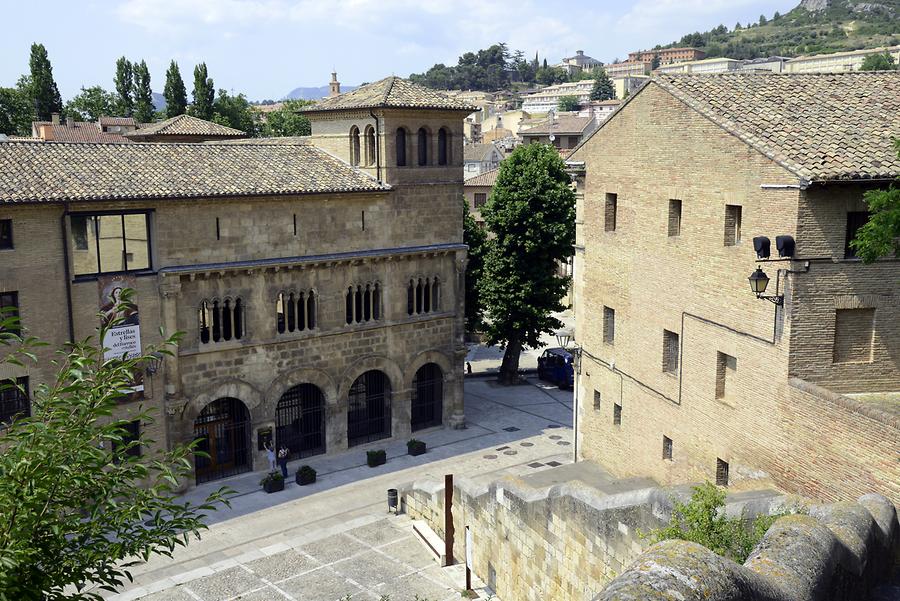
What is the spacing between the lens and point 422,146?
3925 centimetres

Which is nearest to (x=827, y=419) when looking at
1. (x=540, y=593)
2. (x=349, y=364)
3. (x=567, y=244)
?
(x=540, y=593)

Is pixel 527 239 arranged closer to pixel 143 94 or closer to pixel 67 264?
pixel 67 264

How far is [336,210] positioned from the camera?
120ft

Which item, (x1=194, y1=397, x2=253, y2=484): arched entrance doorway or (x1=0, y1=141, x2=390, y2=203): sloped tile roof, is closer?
(x1=0, y1=141, x2=390, y2=203): sloped tile roof

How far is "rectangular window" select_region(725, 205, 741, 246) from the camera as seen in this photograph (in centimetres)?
2272

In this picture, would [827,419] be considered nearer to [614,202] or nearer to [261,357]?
[614,202]

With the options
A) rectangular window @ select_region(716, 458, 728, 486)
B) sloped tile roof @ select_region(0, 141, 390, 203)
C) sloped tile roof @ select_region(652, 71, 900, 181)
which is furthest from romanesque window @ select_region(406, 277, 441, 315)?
rectangular window @ select_region(716, 458, 728, 486)

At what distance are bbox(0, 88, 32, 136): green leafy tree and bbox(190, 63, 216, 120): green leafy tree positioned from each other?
15.0 meters

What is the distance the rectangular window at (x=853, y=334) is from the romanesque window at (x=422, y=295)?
21.0m

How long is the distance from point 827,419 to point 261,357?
2220cm

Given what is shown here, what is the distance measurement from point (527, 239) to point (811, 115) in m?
22.1

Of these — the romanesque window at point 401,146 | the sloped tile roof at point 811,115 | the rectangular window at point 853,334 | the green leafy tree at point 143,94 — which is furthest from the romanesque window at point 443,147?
the green leafy tree at point 143,94

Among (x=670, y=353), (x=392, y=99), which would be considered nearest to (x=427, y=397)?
(x=392, y=99)

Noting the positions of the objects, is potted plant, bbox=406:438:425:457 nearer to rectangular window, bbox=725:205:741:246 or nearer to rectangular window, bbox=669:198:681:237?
rectangular window, bbox=669:198:681:237
